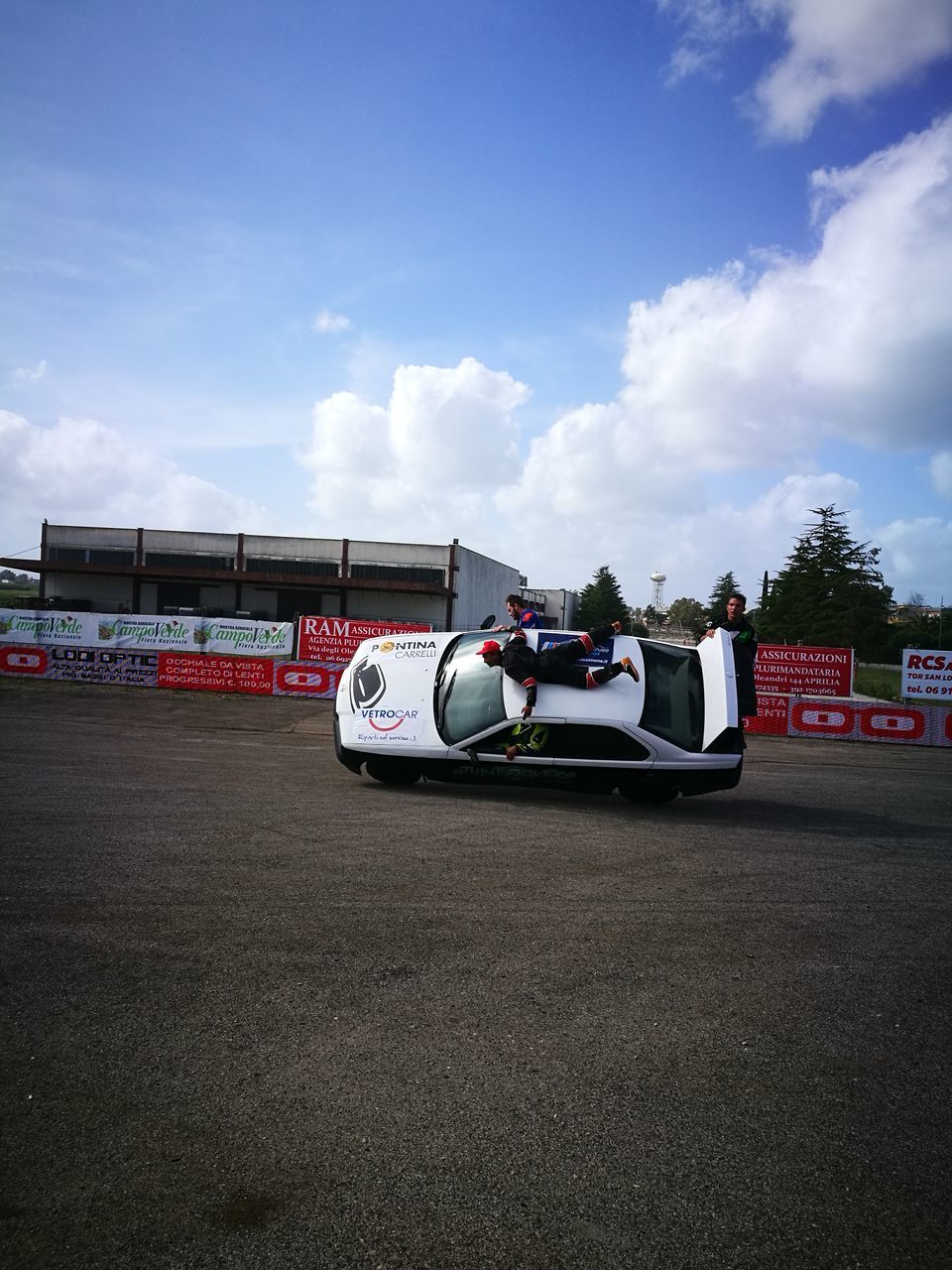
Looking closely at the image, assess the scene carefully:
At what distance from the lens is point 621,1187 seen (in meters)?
2.46

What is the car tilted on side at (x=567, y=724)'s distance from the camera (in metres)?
7.93

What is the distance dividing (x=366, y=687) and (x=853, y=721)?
12.0m

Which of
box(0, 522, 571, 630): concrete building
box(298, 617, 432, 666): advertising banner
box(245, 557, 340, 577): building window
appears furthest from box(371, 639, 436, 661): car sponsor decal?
box(245, 557, 340, 577): building window

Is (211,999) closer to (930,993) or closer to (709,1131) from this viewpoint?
(709,1131)

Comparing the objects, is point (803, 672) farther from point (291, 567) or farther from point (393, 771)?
point (291, 567)

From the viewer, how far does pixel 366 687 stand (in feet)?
29.3

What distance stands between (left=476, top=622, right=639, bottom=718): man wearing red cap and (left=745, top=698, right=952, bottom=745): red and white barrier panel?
32.5 ft

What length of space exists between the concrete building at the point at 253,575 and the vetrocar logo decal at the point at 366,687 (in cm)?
3693

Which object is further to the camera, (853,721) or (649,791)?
(853,721)

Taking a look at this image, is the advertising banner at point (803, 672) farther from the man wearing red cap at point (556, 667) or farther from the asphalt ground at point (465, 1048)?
the asphalt ground at point (465, 1048)

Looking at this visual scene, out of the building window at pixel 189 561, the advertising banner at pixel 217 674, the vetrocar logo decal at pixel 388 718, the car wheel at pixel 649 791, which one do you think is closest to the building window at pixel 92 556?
the building window at pixel 189 561

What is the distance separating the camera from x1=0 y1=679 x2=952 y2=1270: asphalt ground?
2.30m

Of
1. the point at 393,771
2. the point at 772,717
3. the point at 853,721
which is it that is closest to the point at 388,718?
the point at 393,771

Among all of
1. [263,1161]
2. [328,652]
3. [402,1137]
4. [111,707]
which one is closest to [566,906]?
[402,1137]
